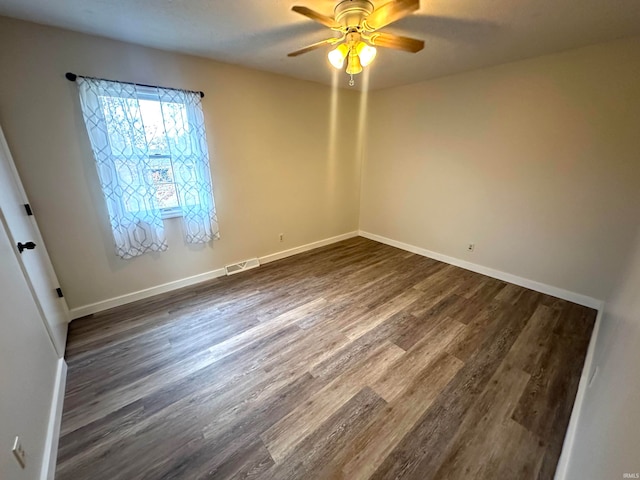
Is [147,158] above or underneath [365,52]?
underneath

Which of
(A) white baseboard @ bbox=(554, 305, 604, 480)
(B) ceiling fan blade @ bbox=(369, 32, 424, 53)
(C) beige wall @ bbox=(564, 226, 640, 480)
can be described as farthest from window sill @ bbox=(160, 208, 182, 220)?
(A) white baseboard @ bbox=(554, 305, 604, 480)

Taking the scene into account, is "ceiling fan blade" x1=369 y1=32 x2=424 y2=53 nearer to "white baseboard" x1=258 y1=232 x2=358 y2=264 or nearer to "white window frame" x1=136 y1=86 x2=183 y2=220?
"white window frame" x1=136 y1=86 x2=183 y2=220

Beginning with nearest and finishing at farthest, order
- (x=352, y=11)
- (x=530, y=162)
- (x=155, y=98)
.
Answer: (x=352, y=11)
(x=155, y=98)
(x=530, y=162)

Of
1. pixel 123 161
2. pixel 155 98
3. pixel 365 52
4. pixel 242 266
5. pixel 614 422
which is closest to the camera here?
pixel 614 422

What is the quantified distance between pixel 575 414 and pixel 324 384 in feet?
4.94

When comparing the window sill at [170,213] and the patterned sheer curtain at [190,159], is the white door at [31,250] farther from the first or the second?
the patterned sheer curtain at [190,159]

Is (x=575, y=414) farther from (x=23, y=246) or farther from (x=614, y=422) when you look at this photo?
(x=23, y=246)

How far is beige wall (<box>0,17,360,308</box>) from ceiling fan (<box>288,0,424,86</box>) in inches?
64.2

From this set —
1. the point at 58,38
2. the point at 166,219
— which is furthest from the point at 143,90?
the point at 166,219

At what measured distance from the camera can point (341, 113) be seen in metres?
3.93

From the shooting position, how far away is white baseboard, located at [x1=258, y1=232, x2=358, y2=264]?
12.2ft

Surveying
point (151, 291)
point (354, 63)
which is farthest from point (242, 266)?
point (354, 63)

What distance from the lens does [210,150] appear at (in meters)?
2.84

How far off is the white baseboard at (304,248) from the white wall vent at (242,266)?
0.11 meters
